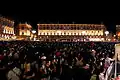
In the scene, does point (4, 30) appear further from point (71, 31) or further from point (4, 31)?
point (71, 31)

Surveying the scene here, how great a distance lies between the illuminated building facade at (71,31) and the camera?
413 ft

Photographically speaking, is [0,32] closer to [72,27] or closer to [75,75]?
[72,27]

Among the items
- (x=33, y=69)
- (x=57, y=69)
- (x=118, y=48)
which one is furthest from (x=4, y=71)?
(x=118, y=48)

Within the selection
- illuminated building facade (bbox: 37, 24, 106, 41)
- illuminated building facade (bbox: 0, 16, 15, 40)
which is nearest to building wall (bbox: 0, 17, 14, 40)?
illuminated building facade (bbox: 0, 16, 15, 40)

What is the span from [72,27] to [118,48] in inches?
4859

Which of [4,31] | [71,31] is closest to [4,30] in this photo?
[4,31]

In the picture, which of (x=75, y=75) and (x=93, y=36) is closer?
(x=75, y=75)

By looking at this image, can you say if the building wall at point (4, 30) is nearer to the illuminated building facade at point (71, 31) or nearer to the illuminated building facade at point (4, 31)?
the illuminated building facade at point (4, 31)

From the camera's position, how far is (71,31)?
12925 cm

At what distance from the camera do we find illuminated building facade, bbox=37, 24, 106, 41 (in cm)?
12594

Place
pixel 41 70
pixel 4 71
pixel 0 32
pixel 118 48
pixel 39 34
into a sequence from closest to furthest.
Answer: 1. pixel 118 48
2. pixel 4 71
3. pixel 41 70
4. pixel 0 32
5. pixel 39 34

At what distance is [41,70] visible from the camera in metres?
11.5

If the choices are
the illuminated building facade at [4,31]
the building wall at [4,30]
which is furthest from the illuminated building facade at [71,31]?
the building wall at [4,30]

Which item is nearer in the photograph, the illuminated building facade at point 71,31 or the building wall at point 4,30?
the building wall at point 4,30
